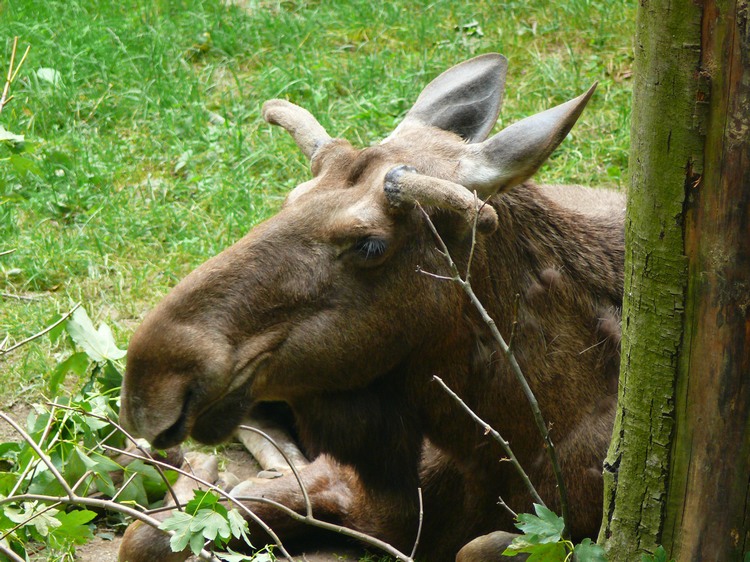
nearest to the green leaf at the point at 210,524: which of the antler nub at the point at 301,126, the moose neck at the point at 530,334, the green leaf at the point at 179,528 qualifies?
the green leaf at the point at 179,528

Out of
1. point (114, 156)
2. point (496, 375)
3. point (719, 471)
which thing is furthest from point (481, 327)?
point (114, 156)

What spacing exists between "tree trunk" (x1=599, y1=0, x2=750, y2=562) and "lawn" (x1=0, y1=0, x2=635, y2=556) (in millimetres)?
3717

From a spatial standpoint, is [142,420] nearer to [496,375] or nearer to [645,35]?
[496,375]

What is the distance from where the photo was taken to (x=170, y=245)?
7.68m

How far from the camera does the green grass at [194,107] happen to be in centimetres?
745

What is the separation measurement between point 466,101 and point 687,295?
2061 millimetres

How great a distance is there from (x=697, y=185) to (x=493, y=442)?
1672 mm

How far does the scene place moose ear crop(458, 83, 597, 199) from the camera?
Answer: 437 cm

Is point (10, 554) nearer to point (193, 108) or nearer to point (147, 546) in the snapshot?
point (147, 546)

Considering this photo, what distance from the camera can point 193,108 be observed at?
9.12 metres

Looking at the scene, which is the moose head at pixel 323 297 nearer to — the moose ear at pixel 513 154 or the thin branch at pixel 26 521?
the moose ear at pixel 513 154

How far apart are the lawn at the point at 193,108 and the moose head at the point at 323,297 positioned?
236 cm

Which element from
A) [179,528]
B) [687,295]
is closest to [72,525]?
[179,528]

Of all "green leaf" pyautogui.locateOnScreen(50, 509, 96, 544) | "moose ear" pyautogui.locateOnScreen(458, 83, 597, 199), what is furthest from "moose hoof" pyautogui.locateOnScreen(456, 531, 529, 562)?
"green leaf" pyautogui.locateOnScreen(50, 509, 96, 544)
